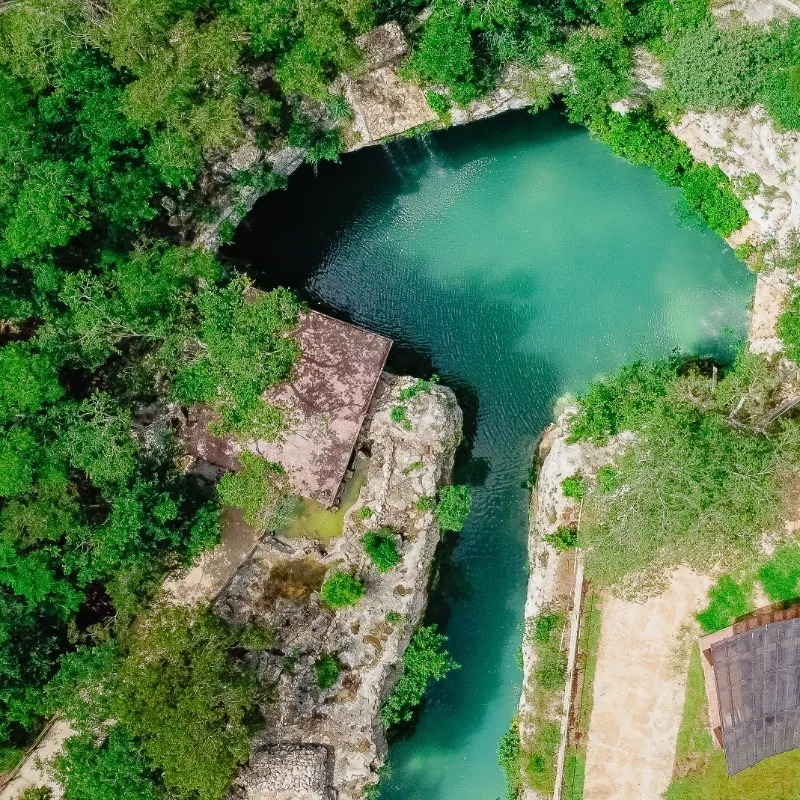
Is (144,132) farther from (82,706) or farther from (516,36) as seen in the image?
(82,706)

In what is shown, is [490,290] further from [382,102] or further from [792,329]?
[792,329]

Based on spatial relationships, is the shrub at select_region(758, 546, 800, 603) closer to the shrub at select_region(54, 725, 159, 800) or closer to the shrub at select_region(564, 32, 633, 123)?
the shrub at select_region(564, 32, 633, 123)

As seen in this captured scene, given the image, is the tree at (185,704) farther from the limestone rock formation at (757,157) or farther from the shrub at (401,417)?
the limestone rock formation at (757,157)

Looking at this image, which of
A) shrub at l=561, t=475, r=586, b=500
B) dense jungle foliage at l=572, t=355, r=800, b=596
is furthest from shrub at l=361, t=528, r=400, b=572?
dense jungle foliage at l=572, t=355, r=800, b=596

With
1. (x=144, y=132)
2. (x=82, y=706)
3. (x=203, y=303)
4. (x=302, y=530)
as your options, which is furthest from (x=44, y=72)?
(x=82, y=706)

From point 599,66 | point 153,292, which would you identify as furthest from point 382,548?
point 599,66

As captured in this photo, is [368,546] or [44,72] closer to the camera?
[44,72]

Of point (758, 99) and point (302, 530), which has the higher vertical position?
point (758, 99)
